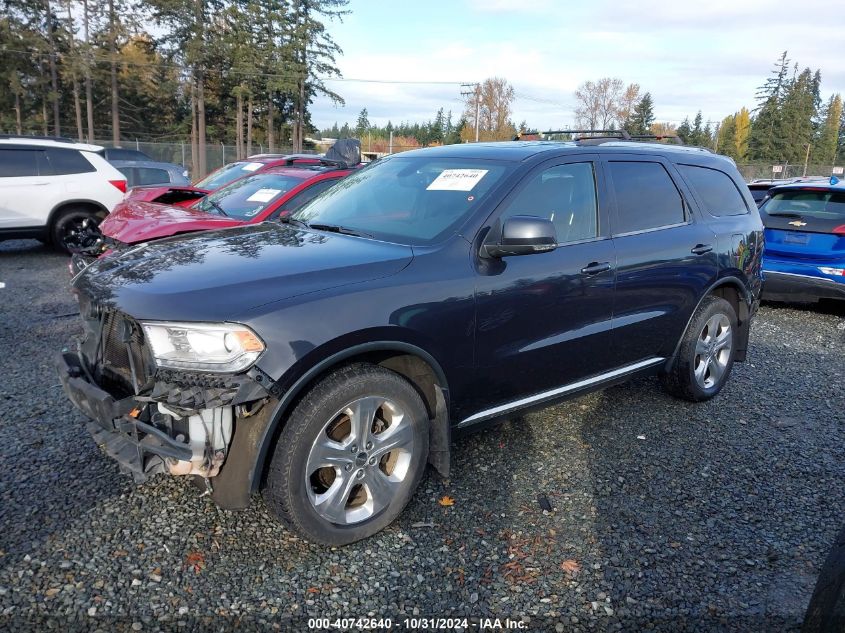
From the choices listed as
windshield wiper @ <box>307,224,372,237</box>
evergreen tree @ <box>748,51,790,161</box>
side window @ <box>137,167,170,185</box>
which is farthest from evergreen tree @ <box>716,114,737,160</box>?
windshield wiper @ <box>307,224,372,237</box>

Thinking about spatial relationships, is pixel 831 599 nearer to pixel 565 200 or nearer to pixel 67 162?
pixel 565 200

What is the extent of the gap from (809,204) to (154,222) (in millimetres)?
7681

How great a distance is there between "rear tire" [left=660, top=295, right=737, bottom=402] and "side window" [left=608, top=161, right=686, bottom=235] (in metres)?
0.78

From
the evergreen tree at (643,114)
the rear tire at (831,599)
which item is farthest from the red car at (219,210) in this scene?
the evergreen tree at (643,114)

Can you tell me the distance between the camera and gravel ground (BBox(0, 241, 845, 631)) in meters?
2.56

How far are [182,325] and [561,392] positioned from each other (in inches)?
87.1

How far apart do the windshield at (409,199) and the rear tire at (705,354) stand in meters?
2.06

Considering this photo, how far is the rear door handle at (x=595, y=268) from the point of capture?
11.9ft

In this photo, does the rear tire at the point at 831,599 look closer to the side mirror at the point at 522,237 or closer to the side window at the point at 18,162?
the side mirror at the point at 522,237

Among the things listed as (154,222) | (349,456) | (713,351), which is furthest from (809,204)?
(154,222)

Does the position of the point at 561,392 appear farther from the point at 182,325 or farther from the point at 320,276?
the point at 182,325

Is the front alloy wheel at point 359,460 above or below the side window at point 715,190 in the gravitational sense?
below

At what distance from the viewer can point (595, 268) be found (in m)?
3.69

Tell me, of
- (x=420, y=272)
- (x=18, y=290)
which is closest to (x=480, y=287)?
(x=420, y=272)
